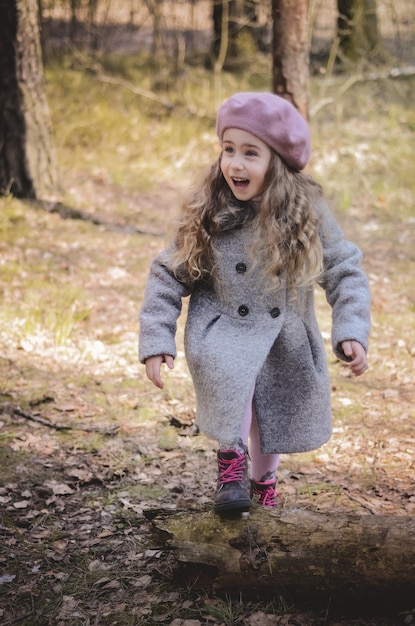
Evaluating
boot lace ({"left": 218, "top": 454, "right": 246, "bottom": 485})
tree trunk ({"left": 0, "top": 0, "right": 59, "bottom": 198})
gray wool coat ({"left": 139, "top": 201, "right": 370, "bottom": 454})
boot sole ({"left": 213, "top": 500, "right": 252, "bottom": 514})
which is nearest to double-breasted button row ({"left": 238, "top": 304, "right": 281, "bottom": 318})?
gray wool coat ({"left": 139, "top": 201, "right": 370, "bottom": 454})

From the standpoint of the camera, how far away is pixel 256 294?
2.77m

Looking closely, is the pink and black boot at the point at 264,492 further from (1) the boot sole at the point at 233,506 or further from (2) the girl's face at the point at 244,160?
(2) the girl's face at the point at 244,160

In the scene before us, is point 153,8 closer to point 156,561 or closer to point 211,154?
point 211,154

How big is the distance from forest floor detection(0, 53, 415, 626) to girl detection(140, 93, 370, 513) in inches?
21.3

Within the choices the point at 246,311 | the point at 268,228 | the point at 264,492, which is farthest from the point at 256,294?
the point at 264,492

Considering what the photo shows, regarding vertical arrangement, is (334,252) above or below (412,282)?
above

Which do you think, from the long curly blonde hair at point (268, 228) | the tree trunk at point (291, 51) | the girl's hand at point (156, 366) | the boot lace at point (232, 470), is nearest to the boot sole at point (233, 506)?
the boot lace at point (232, 470)

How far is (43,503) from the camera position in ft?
10.7

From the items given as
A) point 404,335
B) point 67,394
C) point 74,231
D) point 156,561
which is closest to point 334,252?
point 156,561

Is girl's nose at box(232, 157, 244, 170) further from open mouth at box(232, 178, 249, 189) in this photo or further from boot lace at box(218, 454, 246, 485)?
boot lace at box(218, 454, 246, 485)

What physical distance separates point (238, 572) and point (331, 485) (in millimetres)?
1088

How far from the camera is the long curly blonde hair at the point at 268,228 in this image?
107 inches

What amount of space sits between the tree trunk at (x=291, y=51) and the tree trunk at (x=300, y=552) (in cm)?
400

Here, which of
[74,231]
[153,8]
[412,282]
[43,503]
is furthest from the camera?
[153,8]
